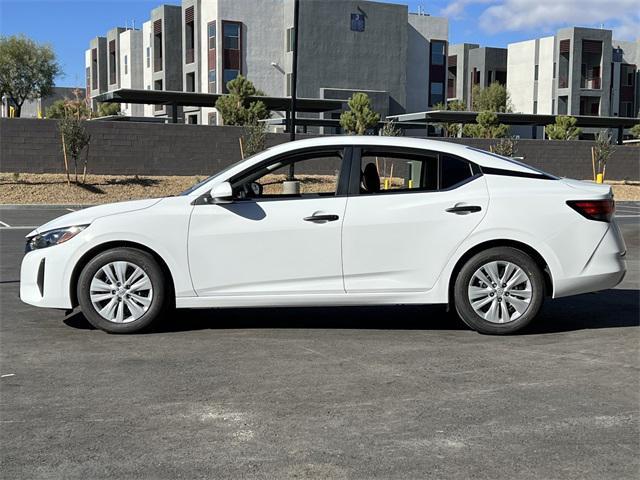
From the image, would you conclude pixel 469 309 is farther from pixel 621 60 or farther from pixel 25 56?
pixel 621 60

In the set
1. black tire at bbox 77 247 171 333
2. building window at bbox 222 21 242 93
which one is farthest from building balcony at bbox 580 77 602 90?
black tire at bbox 77 247 171 333

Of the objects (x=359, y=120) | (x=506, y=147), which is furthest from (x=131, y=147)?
(x=506, y=147)

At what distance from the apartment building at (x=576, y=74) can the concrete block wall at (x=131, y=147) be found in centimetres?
4178

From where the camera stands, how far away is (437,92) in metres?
63.8

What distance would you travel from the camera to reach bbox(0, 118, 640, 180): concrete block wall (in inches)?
1109

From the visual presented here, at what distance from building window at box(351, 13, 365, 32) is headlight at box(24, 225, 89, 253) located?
51.4 meters

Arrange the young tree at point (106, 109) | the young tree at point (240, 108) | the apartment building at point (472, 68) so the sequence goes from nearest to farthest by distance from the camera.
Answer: the young tree at point (240, 108), the young tree at point (106, 109), the apartment building at point (472, 68)

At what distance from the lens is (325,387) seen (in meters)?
5.11

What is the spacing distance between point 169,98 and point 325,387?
38430mm

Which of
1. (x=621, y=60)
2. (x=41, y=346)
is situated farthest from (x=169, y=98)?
(x=621, y=60)

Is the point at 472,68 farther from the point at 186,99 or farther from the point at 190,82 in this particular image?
Answer: the point at 186,99

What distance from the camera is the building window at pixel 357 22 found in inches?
2184

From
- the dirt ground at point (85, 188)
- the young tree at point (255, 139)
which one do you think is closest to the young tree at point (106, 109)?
the young tree at point (255, 139)

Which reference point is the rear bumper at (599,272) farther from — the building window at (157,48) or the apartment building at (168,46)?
the building window at (157,48)
